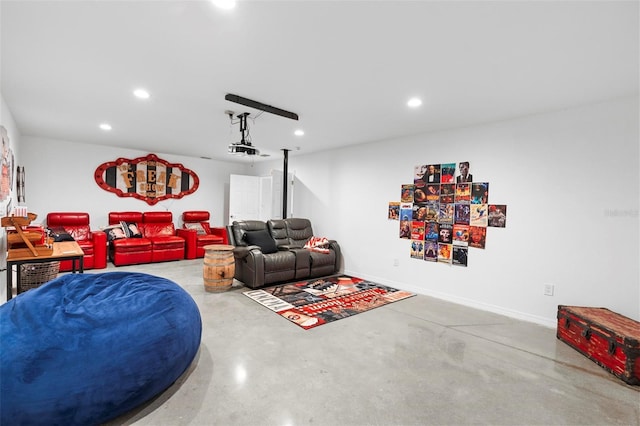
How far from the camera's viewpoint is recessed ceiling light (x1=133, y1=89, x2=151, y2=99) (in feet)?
9.89

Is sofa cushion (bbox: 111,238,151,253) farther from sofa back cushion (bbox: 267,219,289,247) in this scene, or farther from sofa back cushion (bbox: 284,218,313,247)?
sofa back cushion (bbox: 284,218,313,247)

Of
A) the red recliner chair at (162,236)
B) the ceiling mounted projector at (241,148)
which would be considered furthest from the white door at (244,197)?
the ceiling mounted projector at (241,148)

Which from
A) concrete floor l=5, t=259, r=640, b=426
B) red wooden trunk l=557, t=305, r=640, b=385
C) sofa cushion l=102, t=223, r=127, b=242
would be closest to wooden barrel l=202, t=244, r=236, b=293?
concrete floor l=5, t=259, r=640, b=426

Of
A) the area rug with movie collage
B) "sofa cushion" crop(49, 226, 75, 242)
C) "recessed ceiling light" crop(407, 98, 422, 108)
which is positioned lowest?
the area rug with movie collage

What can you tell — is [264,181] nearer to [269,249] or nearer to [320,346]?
[269,249]

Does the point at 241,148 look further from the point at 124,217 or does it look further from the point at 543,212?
the point at 124,217

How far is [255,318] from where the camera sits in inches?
128

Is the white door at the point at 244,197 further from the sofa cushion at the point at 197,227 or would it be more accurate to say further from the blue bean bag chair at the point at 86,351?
the blue bean bag chair at the point at 86,351

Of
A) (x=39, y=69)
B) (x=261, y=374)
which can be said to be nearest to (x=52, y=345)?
(x=261, y=374)

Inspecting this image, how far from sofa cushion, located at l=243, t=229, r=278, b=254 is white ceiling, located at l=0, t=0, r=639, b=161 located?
1897 mm

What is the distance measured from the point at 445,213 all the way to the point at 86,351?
154 inches

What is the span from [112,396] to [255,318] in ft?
5.57

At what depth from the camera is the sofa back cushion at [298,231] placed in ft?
17.8

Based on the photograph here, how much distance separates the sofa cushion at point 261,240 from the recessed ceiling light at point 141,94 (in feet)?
7.69
